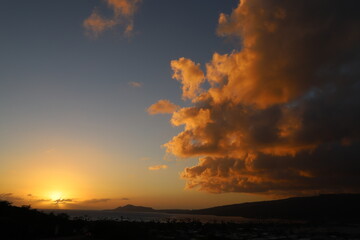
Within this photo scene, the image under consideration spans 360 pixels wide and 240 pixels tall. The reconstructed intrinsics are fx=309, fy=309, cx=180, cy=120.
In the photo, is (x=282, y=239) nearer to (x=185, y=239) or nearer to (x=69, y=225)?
(x=185, y=239)

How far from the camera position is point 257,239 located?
6988 centimetres

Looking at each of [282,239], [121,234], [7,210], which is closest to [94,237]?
[121,234]

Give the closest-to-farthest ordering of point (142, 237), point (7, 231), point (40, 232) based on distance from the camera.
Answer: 1. point (7, 231)
2. point (40, 232)
3. point (142, 237)

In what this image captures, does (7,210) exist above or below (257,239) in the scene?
above

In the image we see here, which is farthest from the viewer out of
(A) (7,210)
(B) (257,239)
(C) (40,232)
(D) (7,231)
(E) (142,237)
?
(B) (257,239)

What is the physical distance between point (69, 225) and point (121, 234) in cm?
1694

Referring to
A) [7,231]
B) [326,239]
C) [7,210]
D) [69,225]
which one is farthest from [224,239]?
[7,210]

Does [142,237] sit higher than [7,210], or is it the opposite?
[7,210]

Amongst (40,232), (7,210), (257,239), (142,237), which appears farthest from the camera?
(257,239)

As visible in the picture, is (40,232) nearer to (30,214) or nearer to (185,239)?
(30,214)

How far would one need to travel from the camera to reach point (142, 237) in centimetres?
5700

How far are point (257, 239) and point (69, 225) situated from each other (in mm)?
41206

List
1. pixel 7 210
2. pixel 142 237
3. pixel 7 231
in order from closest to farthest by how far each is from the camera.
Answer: pixel 7 231 → pixel 142 237 → pixel 7 210

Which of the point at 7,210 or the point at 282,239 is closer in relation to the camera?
the point at 7,210
